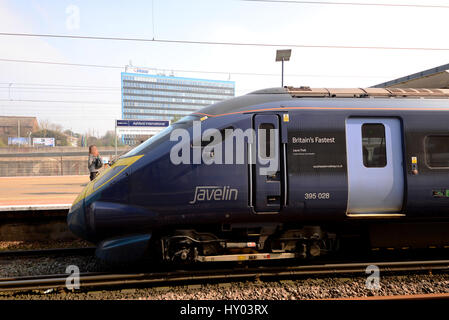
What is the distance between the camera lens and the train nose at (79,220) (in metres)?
4.54

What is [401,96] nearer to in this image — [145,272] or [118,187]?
[118,187]

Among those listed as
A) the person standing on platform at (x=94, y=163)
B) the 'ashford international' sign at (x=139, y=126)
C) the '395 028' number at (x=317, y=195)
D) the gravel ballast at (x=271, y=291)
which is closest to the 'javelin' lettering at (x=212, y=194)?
the '395 028' number at (x=317, y=195)

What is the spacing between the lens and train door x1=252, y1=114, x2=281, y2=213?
4426mm

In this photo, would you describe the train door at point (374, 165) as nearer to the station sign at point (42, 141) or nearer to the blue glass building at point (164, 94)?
the station sign at point (42, 141)

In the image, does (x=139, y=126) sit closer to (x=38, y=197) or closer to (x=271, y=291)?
(x=38, y=197)

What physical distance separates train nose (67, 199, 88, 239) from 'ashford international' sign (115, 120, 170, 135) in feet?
38.7

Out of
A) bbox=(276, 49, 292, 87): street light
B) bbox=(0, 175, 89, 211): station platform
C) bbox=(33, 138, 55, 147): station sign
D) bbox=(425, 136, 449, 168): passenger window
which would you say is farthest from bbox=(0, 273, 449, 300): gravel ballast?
bbox=(33, 138, 55, 147): station sign

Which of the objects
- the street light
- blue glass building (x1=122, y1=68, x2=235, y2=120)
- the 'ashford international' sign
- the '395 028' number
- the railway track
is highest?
blue glass building (x1=122, y1=68, x2=235, y2=120)

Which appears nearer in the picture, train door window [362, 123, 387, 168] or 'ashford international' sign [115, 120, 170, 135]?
train door window [362, 123, 387, 168]

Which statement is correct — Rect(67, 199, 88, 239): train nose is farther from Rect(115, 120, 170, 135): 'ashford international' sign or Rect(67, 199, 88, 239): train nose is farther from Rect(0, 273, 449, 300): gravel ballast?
Rect(115, 120, 170, 135): 'ashford international' sign

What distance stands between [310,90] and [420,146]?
2167 millimetres

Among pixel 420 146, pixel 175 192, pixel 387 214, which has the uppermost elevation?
pixel 420 146
